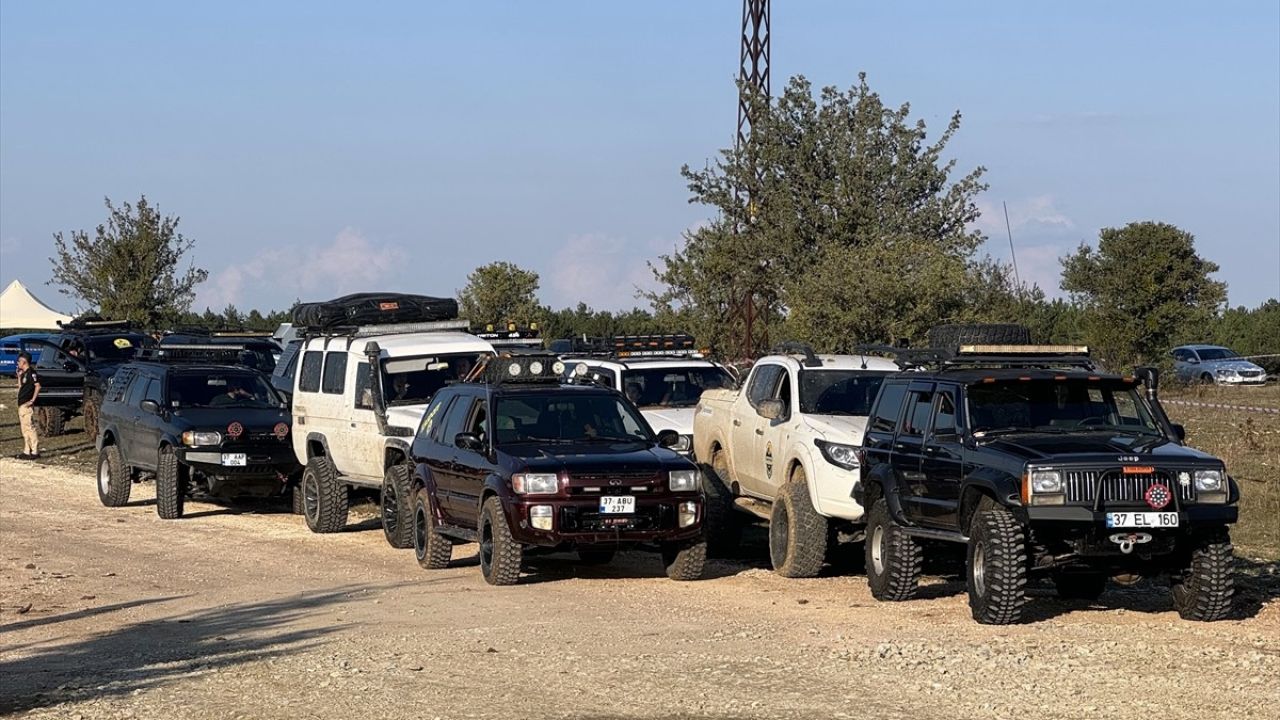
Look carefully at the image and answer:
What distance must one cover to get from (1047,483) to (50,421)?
2899 centimetres

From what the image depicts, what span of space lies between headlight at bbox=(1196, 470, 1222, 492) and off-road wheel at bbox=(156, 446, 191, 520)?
13.8m

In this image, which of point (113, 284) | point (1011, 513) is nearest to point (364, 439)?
point (1011, 513)

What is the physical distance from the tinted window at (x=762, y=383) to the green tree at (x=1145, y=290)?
33144 mm

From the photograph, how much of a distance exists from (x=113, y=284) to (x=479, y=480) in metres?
39.3

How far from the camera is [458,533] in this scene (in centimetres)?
1695

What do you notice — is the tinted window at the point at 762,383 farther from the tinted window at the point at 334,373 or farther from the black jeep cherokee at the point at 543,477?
the tinted window at the point at 334,373

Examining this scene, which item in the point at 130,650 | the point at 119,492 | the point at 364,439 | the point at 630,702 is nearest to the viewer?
the point at 630,702

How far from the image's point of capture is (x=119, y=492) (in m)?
25.0

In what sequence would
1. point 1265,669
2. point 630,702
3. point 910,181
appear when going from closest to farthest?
point 630,702 → point 1265,669 → point 910,181

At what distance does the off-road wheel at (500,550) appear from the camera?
15703 mm

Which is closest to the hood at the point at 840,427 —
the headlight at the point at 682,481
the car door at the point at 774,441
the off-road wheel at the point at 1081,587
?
the car door at the point at 774,441

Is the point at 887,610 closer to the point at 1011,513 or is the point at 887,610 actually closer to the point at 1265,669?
the point at 1011,513

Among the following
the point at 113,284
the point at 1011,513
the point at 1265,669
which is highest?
the point at 113,284

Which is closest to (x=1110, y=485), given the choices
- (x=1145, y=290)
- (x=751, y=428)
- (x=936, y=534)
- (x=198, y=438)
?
(x=936, y=534)
